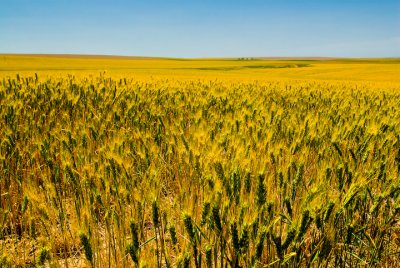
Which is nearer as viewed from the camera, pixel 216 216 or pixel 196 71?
pixel 216 216

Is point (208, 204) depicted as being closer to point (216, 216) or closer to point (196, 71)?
point (216, 216)

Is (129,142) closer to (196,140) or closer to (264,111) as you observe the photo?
(196,140)

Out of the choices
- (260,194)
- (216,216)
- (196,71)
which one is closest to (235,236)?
(216,216)

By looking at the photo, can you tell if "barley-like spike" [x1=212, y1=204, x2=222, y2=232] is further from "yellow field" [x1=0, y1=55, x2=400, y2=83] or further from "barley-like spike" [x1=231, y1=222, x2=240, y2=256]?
"yellow field" [x1=0, y1=55, x2=400, y2=83]

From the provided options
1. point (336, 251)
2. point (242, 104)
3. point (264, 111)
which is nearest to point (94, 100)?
point (242, 104)

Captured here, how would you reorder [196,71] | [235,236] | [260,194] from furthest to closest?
1. [196,71]
2. [260,194]
3. [235,236]

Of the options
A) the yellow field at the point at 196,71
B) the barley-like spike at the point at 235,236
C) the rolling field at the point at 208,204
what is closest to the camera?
the barley-like spike at the point at 235,236

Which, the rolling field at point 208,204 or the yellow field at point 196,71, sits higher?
the yellow field at point 196,71

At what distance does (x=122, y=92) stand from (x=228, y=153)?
9.58 ft

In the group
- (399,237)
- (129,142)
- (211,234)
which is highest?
(129,142)

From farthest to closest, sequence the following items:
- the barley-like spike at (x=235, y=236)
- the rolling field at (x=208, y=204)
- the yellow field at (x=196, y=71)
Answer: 1. the yellow field at (x=196, y=71)
2. the rolling field at (x=208, y=204)
3. the barley-like spike at (x=235, y=236)

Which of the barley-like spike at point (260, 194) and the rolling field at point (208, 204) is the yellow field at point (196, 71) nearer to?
the rolling field at point (208, 204)

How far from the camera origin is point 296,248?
116 centimetres

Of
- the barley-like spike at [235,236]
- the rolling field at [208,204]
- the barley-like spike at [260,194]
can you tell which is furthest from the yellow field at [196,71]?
the barley-like spike at [235,236]
